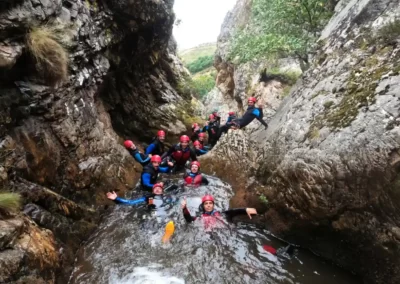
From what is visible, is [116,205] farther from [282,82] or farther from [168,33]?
[282,82]

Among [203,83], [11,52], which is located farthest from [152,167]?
[203,83]

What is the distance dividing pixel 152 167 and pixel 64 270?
5551 millimetres

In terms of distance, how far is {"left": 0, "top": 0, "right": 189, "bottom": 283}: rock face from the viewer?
23.1 ft

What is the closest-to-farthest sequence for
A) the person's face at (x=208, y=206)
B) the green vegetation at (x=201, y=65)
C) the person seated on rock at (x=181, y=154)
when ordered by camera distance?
the person's face at (x=208, y=206)
the person seated on rock at (x=181, y=154)
the green vegetation at (x=201, y=65)

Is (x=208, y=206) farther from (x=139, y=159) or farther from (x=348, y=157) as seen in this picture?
(x=139, y=159)

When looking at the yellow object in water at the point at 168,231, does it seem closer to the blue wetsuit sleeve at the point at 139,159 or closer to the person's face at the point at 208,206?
the person's face at the point at 208,206

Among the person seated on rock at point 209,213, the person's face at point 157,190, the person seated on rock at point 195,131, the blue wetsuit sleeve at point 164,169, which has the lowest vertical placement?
the person seated on rock at point 195,131

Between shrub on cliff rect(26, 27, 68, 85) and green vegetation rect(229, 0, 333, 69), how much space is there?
7.99m

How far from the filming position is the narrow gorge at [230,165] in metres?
6.21

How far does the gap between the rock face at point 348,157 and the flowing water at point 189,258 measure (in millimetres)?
610

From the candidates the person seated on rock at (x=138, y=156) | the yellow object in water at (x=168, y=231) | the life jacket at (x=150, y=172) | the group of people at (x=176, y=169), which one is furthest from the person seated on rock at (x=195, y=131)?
the yellow object in water at (x=168, y=231)

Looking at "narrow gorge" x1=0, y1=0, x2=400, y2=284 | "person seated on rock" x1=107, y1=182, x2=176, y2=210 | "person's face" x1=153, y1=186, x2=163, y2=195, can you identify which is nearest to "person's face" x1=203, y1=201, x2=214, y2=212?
"narrow gorge" x1=0, y1=0, x2=400, y2=284

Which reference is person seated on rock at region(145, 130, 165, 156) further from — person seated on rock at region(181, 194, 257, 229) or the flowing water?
person seated on rock at region(181, 194, 257, 229)

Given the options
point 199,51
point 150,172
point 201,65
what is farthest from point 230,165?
point 199,51
